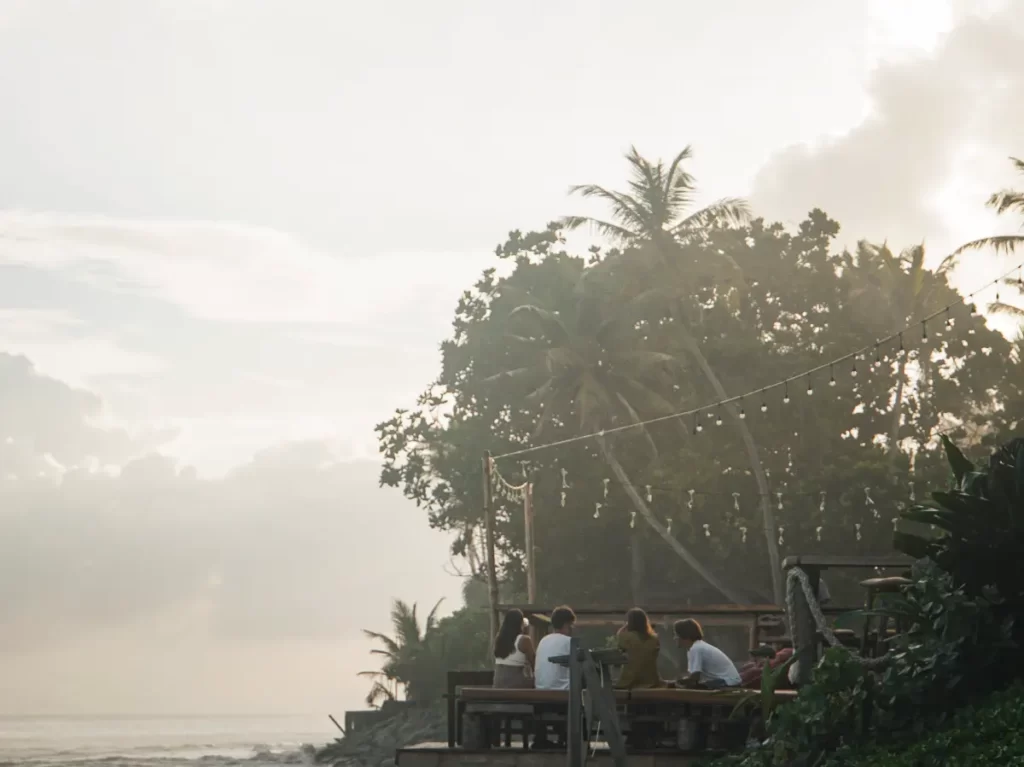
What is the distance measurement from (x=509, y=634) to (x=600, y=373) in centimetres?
2781

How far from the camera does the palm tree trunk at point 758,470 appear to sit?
37781mm

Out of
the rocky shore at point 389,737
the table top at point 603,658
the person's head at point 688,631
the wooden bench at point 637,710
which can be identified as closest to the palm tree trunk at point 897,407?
the rocky shore at point 389,737

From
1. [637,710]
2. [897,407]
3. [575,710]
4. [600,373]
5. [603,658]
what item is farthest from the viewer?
[897,407]

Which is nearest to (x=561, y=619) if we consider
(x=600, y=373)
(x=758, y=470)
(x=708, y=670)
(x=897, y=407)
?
(x=708, y=670)

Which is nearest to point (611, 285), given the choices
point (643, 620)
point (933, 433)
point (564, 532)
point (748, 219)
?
point (748, 219)

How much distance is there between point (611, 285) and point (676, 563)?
879 centimetres

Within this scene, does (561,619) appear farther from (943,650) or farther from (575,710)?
(943,650)

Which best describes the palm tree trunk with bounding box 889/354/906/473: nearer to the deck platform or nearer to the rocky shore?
the rocky shore

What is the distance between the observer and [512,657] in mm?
12055

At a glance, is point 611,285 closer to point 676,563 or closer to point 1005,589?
point 676,563

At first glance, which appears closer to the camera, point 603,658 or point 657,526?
point 603,658

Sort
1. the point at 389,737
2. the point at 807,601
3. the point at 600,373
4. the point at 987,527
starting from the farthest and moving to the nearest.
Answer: the point at 389,737, the point at 600,373, the point at 807,601, the point at 987,527

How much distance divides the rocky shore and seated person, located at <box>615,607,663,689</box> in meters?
28.4

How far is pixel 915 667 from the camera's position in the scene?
9.90 m
